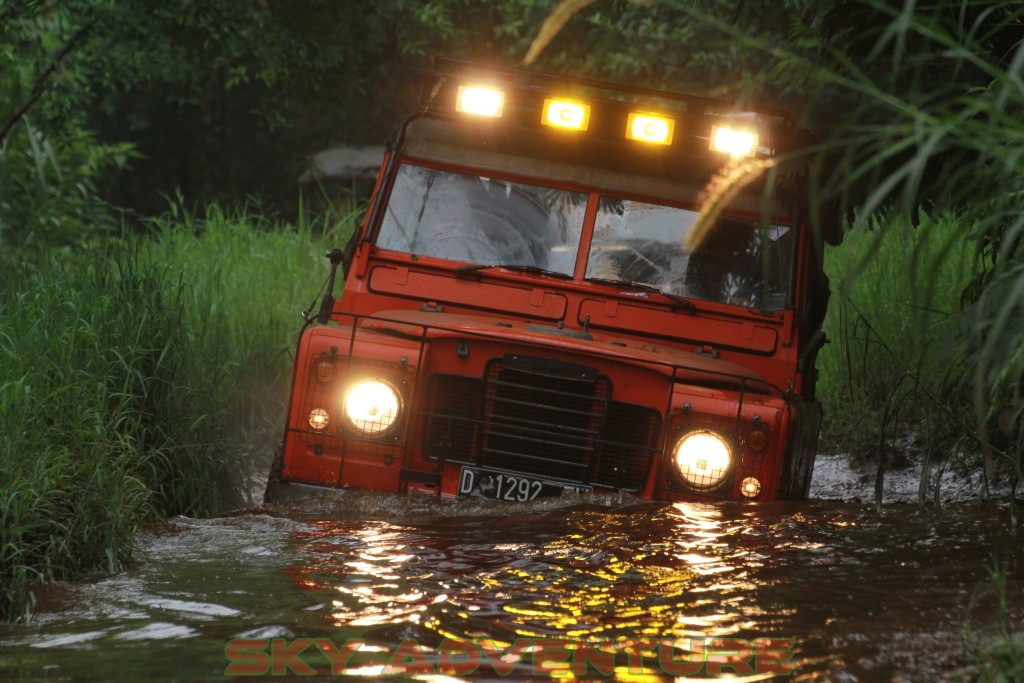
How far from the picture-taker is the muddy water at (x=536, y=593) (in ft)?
10.9

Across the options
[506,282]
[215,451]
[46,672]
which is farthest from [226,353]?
[46,672]

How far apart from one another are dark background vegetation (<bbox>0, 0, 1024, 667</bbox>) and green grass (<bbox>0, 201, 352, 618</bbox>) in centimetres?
1

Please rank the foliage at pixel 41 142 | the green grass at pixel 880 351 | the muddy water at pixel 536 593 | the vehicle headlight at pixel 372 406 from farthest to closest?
1. the green grass at pixel 880 351
2. the foliage at pixel 41 142
3. the vehicle headlight at pixel 372 406
4. the muddy water at pixel 536 593

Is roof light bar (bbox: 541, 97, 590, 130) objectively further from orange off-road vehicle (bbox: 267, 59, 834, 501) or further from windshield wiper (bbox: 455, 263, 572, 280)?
windshield wiper (bbox: 455, 263, 572, 280)

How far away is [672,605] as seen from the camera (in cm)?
388

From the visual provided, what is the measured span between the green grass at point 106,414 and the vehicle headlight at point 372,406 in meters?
0.80

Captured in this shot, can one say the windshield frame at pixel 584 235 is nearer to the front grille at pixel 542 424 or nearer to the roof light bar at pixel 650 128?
the roof light bar at pixel 650 128

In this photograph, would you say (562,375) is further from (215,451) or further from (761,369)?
(215,451)

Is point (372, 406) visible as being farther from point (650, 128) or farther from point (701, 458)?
point (650, 128)

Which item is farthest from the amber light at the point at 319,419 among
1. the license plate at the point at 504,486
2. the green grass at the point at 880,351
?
the green grass at the point at 880,351

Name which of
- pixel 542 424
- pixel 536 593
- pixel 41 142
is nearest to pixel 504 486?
pixel 542 424

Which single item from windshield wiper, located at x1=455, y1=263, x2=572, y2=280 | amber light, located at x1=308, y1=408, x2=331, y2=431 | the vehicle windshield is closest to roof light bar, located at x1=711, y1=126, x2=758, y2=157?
the vehicle windshield

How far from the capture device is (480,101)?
5.93 metres

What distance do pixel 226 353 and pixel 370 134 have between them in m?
11.6
